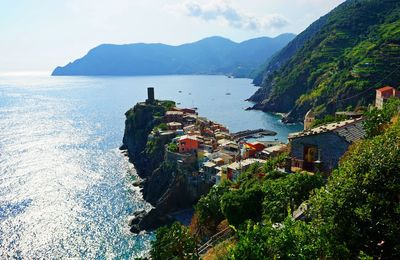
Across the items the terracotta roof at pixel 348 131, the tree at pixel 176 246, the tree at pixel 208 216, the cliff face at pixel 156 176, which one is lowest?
the cliff face at pixel 156 176

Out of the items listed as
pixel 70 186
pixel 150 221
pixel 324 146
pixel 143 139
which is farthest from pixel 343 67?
pixel 324 146

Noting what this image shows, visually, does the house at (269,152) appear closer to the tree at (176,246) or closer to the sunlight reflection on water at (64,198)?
the sunlight reflection on water at (64,198)

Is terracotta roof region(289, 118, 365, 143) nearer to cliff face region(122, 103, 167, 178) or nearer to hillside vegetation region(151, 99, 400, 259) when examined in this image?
hillside vegetation region(151, 99, 400, 259)

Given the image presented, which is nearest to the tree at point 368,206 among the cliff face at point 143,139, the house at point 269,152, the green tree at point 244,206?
the green tree at point 244,206

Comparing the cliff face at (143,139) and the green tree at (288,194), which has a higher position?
the green tree at (288,194)

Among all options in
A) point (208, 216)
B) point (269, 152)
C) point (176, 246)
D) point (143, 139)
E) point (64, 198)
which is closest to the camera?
point (176, 246)

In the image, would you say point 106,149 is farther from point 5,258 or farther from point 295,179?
point 295,179

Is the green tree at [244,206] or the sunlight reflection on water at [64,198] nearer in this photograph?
the green tree at [244,206]

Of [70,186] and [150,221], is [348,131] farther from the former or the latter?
[70,186]
